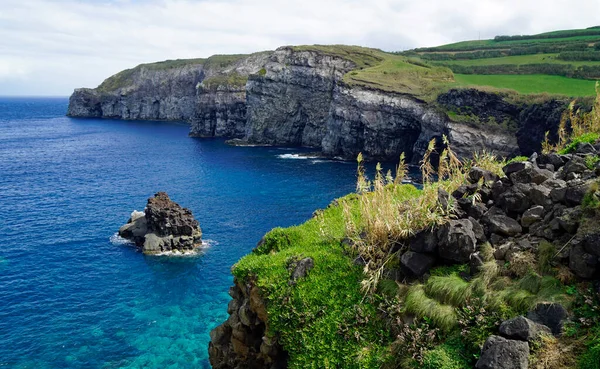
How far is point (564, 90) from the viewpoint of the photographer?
78.8 m

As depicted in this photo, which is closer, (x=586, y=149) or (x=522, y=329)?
(x=522, y=329)

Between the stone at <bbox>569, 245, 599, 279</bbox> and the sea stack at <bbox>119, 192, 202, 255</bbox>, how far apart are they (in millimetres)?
45639

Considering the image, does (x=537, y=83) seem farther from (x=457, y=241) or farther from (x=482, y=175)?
(x=457, y=241)

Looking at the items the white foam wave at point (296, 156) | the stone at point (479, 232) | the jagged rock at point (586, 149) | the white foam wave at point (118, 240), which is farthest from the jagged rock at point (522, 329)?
the white foam wave at point (296, 156)

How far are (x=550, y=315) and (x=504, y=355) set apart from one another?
1604mm

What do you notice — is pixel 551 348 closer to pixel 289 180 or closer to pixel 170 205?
pixel 170 205

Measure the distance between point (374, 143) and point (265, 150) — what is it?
109 feet

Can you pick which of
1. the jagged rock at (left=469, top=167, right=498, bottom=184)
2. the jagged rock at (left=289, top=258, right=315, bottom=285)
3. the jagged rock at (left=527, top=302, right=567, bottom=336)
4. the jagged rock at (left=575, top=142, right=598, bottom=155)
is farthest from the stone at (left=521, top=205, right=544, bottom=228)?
the jagged rock at (left=289, top=258, right=315, bottom=285)

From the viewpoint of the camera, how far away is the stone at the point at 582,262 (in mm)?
9594

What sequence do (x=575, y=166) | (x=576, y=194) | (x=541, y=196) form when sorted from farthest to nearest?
(x=575, y=166) → (x=541, y=196) → (x=576, y=194)

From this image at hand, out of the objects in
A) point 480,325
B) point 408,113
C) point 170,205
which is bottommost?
point 170,205

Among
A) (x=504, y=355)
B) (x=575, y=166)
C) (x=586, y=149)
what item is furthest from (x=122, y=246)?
(x=504, y=355)

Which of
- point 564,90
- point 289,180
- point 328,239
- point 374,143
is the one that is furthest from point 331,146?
point 328,239

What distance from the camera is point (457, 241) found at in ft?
39.1
